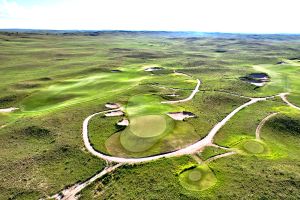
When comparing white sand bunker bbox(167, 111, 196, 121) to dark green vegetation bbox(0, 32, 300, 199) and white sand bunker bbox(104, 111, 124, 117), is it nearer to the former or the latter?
dark green vegetation bbox(0, 32, 300, 199)

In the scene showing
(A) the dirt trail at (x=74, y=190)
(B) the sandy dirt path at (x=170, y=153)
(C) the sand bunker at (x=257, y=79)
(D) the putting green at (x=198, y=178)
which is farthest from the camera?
(C) the sand bunker at (x=257, y=79)

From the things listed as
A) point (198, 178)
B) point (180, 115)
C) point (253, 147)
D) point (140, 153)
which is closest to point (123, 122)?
point (180, 115)

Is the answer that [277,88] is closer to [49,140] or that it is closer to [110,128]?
[110,128]

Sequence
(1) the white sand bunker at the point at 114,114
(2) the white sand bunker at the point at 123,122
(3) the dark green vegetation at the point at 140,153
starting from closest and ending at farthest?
(3) the dark green vegetation at the point at 140,153, (2) the white sand bunker at the point at 123,122, (1) the white sand bunker at the point at 114,114

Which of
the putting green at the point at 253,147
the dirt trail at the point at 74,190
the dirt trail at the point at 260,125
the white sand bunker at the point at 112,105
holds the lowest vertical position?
the dirt trail at the point at 74,190

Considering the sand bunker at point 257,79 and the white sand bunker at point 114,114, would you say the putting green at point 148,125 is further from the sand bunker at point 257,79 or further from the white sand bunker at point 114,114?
the sand bunker at point 257,79

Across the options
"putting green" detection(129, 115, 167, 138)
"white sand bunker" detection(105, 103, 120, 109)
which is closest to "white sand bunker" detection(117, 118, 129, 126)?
"putting green" detection(129, 115, 167, 138)

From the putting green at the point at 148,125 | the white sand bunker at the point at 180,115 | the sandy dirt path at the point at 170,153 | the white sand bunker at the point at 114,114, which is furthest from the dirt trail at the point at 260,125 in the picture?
the white sand bunker at the point at 114,114
